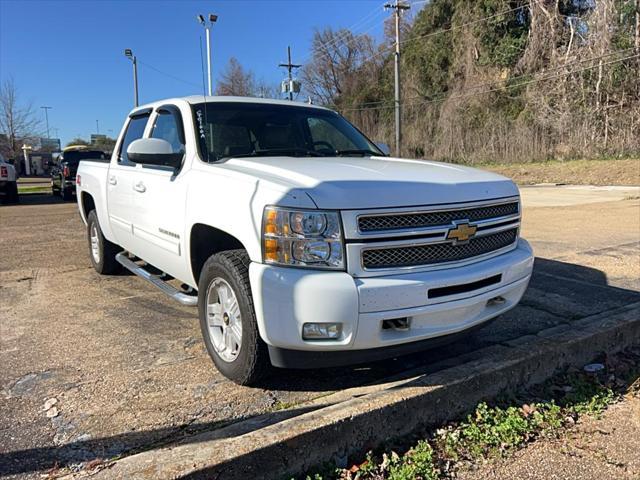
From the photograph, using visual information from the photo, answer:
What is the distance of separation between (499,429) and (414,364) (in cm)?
80

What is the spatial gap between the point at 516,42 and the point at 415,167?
36598 millimetres

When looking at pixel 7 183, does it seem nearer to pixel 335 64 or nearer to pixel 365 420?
pixel 365 420

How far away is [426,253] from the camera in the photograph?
2.89 metres

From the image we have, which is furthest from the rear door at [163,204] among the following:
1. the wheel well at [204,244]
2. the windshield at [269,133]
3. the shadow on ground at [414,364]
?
the shadow on ground at [414,364]

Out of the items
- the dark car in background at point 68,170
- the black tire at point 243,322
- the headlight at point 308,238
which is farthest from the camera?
the dark car in background at point 68,170

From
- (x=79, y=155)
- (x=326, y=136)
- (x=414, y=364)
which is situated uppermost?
(x=79, y=155)

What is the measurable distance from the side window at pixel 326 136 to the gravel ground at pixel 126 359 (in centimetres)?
190

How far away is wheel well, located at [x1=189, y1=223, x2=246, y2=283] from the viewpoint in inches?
135

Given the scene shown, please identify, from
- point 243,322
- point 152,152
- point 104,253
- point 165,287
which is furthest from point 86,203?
point 243,322

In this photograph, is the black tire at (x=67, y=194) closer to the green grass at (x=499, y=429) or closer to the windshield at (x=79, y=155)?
the windshield at (x=79, y=155)

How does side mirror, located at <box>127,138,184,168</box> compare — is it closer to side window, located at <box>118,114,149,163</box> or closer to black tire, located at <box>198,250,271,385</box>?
black tire, located at <box>198,250,271,385</box>

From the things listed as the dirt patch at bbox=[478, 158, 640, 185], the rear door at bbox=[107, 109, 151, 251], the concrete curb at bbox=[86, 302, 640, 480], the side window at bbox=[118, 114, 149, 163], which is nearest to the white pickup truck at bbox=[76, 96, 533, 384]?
the concrete curb at bbox=[86, 302, 640, 480]

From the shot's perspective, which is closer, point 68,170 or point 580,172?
point 68,170

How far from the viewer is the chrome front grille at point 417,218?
8.90ft
